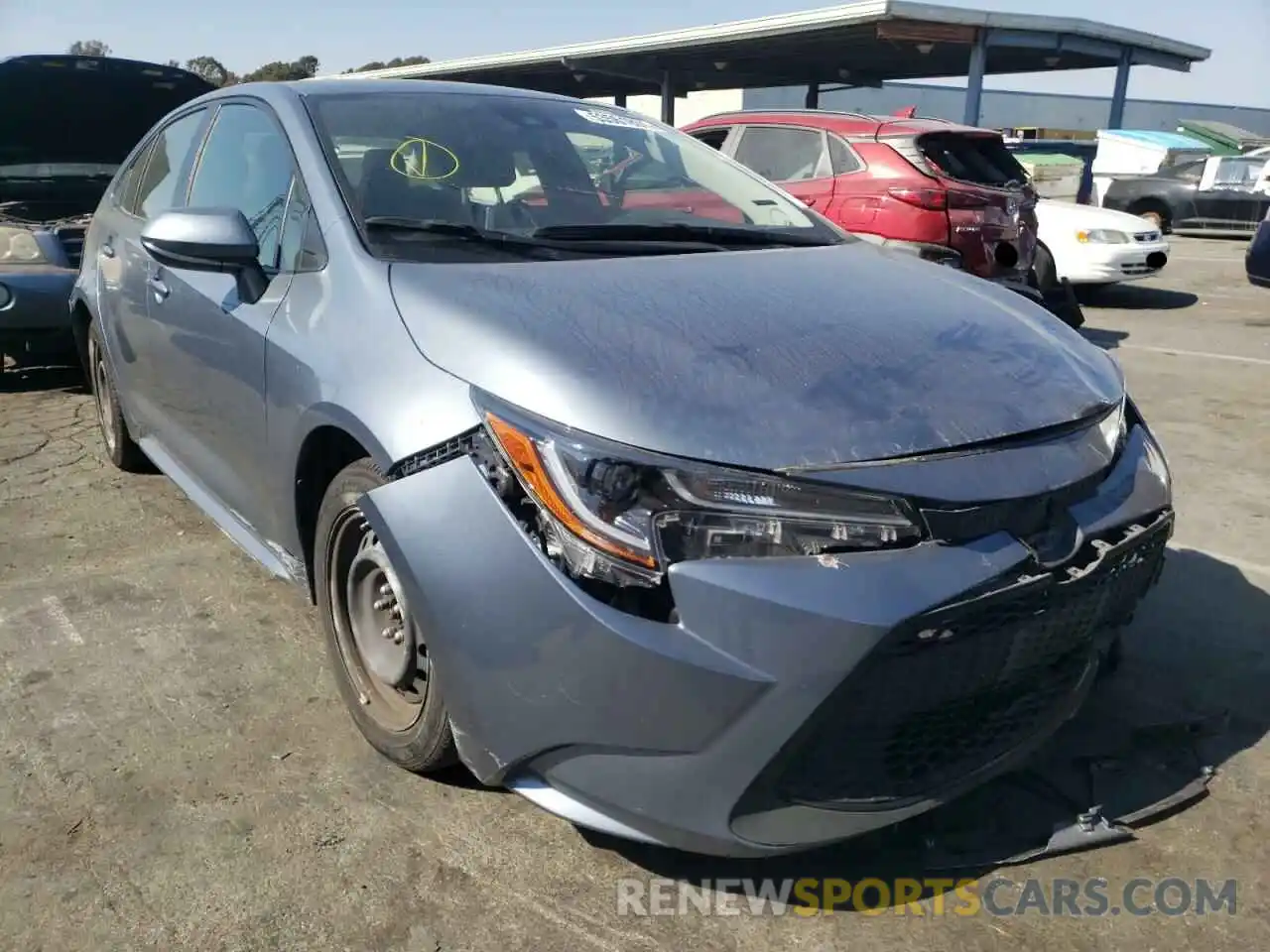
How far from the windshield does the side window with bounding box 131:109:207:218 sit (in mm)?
932

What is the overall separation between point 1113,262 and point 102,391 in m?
8.46

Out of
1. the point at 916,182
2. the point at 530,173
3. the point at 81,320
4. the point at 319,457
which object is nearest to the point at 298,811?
the point at 319,457

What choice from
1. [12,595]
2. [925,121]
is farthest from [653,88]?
[12,595]

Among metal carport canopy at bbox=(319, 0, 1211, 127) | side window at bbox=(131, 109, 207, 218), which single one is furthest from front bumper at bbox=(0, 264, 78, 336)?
metal carport canopy at bbox=(319, 0, 1211, 127)

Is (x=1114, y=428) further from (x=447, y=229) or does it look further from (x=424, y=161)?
(x=424, y=161)

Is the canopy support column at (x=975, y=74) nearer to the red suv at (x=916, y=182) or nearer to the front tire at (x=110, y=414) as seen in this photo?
the red suv at (x=916, y=182)

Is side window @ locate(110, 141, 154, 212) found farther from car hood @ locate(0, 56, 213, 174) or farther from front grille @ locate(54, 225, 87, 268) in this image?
car hood @ locate(0, 56, 213, 174)

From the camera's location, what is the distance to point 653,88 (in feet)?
97.9

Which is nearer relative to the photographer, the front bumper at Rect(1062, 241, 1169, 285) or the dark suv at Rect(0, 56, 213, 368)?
the dark suv at Rect(0, 56, 213, 368)

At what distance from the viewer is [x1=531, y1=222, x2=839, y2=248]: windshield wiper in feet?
9.07

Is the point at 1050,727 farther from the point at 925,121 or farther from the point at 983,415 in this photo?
the point at 925,121

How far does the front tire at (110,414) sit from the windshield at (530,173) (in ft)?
6.28

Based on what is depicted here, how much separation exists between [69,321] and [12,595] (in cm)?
271

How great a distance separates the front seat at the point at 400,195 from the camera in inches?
104
